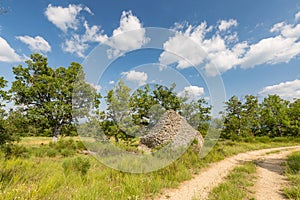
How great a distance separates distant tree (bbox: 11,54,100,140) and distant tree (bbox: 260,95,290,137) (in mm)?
33722

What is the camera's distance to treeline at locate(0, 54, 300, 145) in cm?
1355

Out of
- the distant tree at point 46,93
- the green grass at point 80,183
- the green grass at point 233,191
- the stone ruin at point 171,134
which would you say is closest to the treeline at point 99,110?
the distant tree at point 46,93

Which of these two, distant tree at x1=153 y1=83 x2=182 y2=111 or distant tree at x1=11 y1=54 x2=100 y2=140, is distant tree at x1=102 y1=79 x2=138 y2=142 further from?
distant tree at x1=153 y1=83 x2=182 y2=111

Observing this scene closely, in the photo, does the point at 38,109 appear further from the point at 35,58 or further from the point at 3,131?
the point at 3,131

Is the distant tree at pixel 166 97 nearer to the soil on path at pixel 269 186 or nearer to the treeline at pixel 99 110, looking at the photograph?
the treeline at pixel 99 110

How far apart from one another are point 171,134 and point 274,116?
31571mm

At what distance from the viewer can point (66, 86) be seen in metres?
21.3

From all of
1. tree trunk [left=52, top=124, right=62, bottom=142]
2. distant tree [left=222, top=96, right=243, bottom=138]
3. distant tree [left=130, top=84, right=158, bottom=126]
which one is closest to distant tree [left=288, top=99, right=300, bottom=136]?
distant tree [left=222, top=96, right=243, bottom=138]

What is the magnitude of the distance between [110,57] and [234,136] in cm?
2383

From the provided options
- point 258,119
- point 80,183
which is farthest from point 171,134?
point 258,119

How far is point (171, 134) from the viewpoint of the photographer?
10633mm

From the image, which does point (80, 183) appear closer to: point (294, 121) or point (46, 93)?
point (46, 93)

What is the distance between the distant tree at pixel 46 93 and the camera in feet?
61.3

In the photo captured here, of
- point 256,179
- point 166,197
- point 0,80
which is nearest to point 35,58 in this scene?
point 0,80
